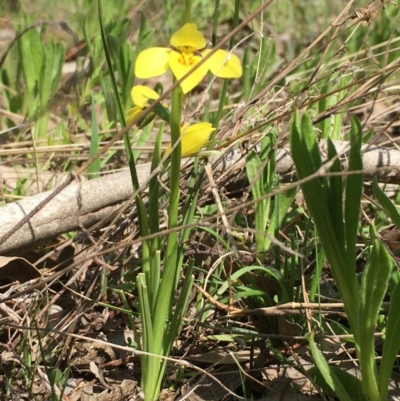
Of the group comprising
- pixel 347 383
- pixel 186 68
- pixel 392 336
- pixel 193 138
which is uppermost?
pixel 186 68

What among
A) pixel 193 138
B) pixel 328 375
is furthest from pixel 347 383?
pixel 193 138

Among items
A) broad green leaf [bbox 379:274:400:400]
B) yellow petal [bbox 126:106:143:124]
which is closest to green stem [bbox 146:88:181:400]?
yellow petal [bbox 126:106:143:124]

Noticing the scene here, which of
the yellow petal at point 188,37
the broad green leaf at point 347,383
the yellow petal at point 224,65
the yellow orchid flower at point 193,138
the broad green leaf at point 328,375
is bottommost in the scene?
the broad green leaf at point 347,383

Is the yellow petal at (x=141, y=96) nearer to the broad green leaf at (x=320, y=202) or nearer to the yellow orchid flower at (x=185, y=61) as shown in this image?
the yellow orchid flower at (x=185, y=61)

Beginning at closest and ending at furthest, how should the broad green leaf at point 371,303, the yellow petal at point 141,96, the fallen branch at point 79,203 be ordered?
the broad green leaf at point 371,303
the yellow petal at point 141,96
the fallen branch at point 79,203

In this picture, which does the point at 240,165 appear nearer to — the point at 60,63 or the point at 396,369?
the point at 396,369

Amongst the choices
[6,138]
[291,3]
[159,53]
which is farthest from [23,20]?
[159,53]

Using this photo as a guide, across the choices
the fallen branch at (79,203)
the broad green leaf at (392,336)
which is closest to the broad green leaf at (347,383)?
the broad green leaf at (392,336)

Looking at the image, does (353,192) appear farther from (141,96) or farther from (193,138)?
(141,96)

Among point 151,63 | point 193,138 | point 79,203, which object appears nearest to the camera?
point 151,63
